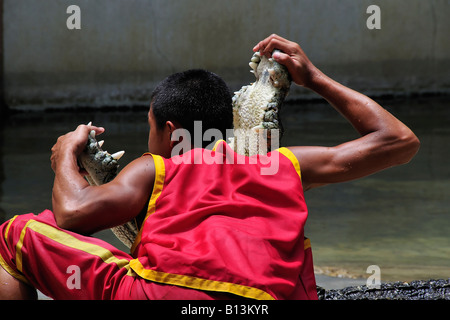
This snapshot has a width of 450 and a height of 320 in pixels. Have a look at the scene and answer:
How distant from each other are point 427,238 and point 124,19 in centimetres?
615

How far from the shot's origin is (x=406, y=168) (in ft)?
18.3

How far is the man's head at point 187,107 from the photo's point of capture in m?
1.75

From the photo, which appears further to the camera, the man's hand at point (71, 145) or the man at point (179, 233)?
the man's hand at point (71, 145)

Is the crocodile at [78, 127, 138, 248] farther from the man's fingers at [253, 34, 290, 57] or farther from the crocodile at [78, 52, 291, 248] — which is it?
the man's fingers at [253, 34, 290, 57]

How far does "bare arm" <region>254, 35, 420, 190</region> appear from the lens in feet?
5.47

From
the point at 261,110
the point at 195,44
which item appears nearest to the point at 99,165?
the point at 261,110

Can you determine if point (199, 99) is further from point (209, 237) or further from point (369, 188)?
point (369, 188)

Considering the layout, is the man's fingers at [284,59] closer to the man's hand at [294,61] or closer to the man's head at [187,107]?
the man's hand at [294,61]

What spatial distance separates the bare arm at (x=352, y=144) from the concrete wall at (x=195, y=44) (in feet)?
23.7

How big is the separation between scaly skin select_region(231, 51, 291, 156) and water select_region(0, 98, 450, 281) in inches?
55.9

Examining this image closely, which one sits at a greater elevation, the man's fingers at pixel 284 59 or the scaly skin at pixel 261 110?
the man's fingers at pixel 284 59

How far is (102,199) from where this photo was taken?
1511 mm

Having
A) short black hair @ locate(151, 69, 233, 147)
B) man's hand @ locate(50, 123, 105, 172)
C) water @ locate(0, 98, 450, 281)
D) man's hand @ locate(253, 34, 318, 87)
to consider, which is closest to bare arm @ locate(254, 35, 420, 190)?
man's hand @ locate(253, 34, 318, 87)

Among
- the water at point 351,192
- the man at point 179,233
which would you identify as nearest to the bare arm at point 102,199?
the man at point 179,233
